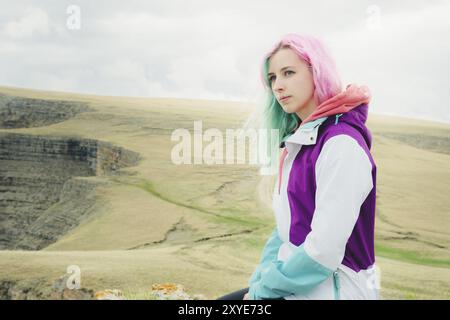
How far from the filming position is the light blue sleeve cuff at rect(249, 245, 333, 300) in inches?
99.3

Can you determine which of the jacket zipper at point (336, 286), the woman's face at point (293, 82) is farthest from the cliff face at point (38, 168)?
the jacket zipper at point (336, 286)

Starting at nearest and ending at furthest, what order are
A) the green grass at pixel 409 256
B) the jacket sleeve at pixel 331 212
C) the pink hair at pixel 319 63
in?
the jacket sleeve at pixel 331 212
the pink hair at pixel 319 63
the green grass at pixel 409 256

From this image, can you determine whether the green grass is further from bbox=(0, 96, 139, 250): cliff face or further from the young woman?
bbox=(0, 96, 139, 250): cliff face

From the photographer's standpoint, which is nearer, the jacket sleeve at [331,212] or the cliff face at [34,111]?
the jacket sleeve at [331,212]

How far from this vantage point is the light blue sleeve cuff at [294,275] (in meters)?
2.52

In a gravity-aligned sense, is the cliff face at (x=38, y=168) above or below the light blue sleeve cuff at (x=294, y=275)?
below

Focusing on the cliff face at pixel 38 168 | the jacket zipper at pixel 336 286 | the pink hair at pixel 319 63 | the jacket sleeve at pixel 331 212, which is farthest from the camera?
the cliff face at pixel 38 168

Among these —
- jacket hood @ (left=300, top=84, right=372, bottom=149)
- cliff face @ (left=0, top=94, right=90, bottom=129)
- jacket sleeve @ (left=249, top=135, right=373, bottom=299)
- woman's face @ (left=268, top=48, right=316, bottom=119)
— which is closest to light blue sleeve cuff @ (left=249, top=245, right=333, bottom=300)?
jacket sleeve @ (left=249, top=135, right=373, bottom=299)

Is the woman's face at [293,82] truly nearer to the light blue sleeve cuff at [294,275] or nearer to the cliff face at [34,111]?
the light blue sleeve cuff at [294,275]

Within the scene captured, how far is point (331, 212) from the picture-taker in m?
2.45

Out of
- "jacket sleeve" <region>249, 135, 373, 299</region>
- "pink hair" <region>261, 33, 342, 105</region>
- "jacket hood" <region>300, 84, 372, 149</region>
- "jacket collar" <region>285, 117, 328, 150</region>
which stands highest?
"pink hair" <region>261, 33, 342, 105</region>

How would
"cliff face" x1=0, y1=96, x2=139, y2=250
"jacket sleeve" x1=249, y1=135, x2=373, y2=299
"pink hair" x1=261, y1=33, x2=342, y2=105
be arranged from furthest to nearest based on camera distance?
"cliff face" x1=0, y1=96, x2=139, y2=250 → "pink hair" x1=261, y1=33, x2=342, y2=105 → "jacket sleeve" x1=249, y1=135, x2=373, y2=299

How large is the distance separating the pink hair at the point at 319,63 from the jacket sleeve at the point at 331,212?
13.8 inches
